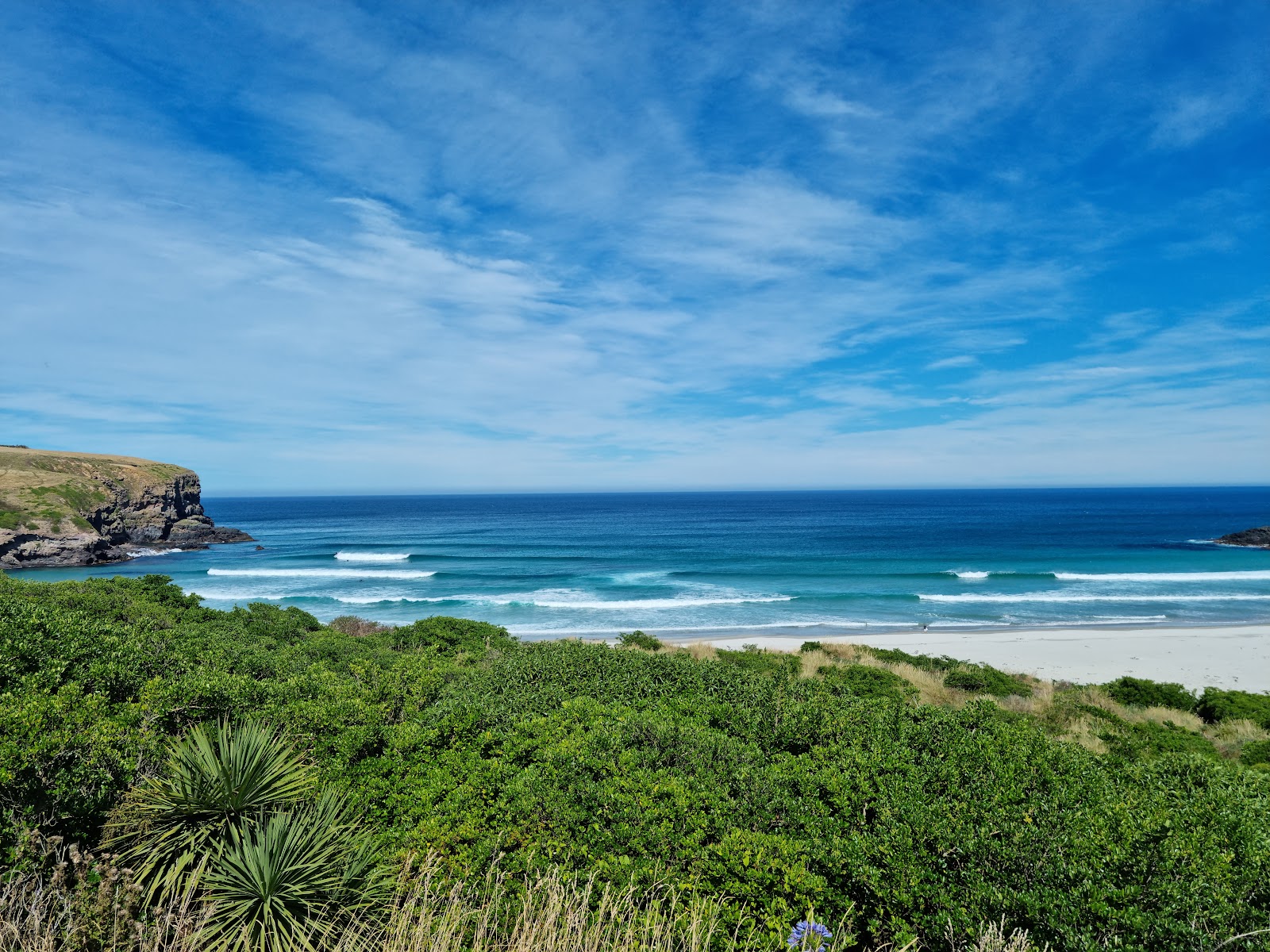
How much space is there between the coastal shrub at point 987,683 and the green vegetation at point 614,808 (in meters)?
10.5

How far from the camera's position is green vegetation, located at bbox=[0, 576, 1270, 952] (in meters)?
4.35

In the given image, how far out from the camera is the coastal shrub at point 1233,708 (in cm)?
1398

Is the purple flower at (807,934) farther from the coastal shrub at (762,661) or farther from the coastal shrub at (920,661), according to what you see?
the coastal shrub at (920,661)

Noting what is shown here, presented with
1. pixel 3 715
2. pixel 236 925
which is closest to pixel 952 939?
pixel 236 925

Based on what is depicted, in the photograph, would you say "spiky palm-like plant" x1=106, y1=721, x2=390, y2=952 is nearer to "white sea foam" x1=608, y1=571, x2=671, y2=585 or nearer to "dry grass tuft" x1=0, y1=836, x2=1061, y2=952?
"dry grass tuft" x1=0, y1=836, x2=1061, y2=952

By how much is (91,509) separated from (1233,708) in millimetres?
84027

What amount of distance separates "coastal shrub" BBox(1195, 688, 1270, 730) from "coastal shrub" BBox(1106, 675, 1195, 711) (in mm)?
610

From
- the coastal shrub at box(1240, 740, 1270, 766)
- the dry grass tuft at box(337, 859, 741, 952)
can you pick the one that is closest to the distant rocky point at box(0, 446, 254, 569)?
the dry grass tuft at box(337, 859, 741, 952)

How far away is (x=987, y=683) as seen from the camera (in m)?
17.0

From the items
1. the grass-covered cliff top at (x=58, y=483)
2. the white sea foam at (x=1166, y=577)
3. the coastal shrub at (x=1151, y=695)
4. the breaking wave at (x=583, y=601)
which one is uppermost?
the grass-covered cliff top at (x=58, y=483)

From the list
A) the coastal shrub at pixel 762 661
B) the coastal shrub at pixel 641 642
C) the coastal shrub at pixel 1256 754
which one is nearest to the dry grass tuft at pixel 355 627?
the coastal shrub at pixel 641 642

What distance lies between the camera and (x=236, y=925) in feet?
14.5

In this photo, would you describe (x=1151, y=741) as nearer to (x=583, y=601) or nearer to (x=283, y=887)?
(x=283, y=887)

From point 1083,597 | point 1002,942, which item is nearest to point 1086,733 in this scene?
point 1002,942
